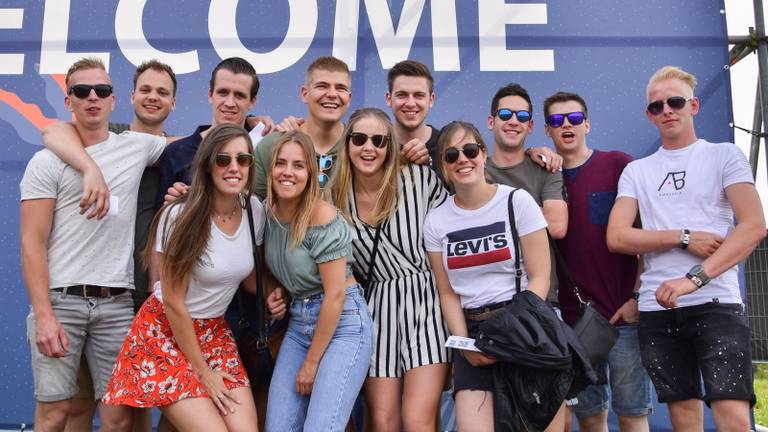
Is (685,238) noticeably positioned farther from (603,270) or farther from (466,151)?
(466,151)

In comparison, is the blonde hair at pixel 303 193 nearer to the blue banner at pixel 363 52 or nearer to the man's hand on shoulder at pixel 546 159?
the man's hand on shoulder at pixel 546 159

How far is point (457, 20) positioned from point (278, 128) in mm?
2115

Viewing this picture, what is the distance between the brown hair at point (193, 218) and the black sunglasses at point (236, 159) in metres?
0.03

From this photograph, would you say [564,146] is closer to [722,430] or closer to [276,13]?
[722,430]

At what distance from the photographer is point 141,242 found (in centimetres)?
312

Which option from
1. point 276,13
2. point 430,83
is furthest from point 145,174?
point 276,13

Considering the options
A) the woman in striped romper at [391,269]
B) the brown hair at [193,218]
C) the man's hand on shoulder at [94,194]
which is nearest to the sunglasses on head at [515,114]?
the woman in striped romper at [391,269]

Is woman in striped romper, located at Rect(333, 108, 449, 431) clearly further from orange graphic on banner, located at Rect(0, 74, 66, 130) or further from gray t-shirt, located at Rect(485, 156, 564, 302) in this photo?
orange graphic on banner, located at Rect(0, 74, 66, 130)

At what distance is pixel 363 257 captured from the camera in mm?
2814

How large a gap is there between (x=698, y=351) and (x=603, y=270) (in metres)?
0.61

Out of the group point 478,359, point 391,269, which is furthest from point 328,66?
point 478,359

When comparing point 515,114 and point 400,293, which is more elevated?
point 515,114

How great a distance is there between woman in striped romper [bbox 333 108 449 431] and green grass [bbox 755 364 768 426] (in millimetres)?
4162

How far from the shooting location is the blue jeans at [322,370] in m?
2.49
